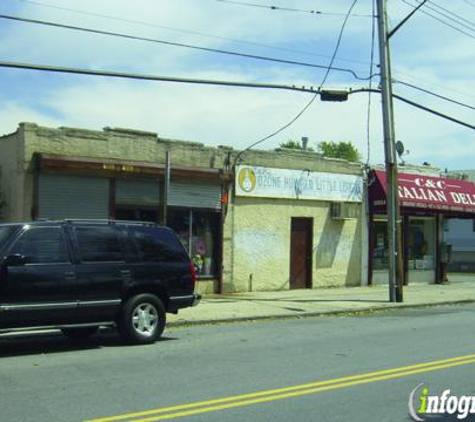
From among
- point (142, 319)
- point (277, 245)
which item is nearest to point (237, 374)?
point (142, 319)

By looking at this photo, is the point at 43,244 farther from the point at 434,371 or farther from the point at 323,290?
the point at 323,290

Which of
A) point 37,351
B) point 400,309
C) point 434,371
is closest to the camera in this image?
point 434,371

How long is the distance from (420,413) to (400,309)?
1176cm

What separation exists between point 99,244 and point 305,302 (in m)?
8.72

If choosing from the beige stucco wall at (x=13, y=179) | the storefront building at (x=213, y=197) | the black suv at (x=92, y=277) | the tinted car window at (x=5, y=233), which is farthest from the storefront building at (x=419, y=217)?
the tinted car window at (x=5, y=233)

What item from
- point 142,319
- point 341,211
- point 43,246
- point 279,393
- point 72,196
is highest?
point 341,211

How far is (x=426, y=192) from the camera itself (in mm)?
25438

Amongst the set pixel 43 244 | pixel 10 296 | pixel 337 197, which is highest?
pixel 337 197

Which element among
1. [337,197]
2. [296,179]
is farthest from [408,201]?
[296,179]

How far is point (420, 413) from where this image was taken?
675 centimetres

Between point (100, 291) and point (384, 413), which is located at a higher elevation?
point (100, 291)

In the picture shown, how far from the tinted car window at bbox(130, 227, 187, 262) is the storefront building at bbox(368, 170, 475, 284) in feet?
43.7

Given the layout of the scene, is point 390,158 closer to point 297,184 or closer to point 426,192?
point 297,184

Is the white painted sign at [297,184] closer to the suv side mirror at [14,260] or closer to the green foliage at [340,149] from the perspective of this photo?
the suv side mirror at [14,260]
